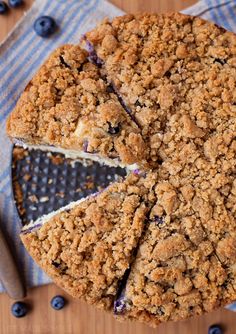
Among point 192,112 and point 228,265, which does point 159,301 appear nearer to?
point 228,265

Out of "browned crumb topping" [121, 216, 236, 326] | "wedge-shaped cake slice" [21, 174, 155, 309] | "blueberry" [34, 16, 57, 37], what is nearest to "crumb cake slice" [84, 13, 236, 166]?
"wedge-shaped cake slice" [21, 174, 155, 309]

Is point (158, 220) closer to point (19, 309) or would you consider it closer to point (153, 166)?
point (153, 166)

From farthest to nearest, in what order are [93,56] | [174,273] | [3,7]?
[3,7], [93,56], [174,273]

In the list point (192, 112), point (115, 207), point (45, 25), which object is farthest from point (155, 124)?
point (45, 25)

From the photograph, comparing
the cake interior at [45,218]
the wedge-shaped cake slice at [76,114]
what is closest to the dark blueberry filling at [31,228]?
the cake interior at [45,218]

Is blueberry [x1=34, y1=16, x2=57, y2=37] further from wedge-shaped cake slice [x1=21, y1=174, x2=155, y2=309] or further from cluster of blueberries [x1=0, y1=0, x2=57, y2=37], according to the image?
wedge-shaped cake slice [x1=21, y1=174, x2=155, y2=309]

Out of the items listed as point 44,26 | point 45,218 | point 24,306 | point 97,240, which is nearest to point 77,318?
point 24,306
